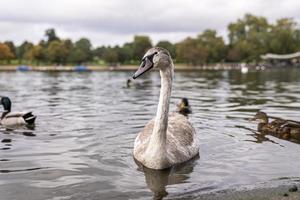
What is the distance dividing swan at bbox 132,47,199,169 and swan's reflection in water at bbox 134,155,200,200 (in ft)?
0.37

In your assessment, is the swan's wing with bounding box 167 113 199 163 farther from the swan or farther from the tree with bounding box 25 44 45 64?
the tree with bounding box 25 44 45 64

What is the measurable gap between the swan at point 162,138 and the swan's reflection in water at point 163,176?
113 millimetres

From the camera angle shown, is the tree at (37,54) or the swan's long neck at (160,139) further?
the tree at (37,54)

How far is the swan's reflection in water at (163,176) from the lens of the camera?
9414mm

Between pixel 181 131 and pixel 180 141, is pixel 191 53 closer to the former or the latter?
pixel 181 131

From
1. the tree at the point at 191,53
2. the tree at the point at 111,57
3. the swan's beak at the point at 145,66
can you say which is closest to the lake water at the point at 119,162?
the swan's beak at the point at 145,66

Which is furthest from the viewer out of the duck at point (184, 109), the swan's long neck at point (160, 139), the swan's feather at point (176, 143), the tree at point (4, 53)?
the tree at point (4, 53)

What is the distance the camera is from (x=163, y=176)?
10422mm

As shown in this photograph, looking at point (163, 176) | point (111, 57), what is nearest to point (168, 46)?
point (111, 57)

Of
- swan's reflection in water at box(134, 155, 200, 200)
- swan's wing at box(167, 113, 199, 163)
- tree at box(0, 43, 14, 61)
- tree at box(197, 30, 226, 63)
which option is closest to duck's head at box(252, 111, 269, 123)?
swan's wing at box(167, 113, 199, 163)

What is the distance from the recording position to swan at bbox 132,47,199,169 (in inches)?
422

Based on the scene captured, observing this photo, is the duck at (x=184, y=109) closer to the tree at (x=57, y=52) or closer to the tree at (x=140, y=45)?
the tree at (x=57, y=52)

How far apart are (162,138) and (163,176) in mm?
827

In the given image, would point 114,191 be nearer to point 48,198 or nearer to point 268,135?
point 48,198
